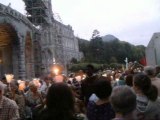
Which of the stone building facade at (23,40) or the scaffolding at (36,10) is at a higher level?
the scaffolding at (36,10)

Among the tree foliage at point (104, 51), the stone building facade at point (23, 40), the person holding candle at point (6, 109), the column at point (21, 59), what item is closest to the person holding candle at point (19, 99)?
the person holding candle at point (6, 109)

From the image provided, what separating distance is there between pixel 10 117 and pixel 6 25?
37504mm

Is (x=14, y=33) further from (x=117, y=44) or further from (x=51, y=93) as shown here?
(x=117, y=44)

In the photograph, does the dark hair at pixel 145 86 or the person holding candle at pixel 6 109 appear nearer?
the dark hair at pixel 145 86

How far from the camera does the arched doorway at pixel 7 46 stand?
44.3 meters

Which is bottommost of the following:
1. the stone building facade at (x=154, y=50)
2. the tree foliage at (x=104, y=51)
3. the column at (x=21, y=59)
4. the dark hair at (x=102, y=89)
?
the dark hair at (x=102, y=89)

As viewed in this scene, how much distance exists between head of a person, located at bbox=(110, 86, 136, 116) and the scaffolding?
56.9 meters

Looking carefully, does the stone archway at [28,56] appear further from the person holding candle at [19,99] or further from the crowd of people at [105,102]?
the crowd of people at [105,102]

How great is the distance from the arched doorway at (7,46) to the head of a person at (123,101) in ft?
128

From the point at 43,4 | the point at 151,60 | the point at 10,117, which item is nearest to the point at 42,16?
the point at 43,4

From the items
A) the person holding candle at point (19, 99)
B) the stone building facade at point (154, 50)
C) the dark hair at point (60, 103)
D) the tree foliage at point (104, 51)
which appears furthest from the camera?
the tree foliage at point (104, 51)

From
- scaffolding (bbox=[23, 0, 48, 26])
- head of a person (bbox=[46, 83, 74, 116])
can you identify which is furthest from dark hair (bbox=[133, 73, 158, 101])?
scaffolding (bbox=[23, 0, 48, 26])

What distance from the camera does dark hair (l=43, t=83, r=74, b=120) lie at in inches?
186

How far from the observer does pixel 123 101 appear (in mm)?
4574
